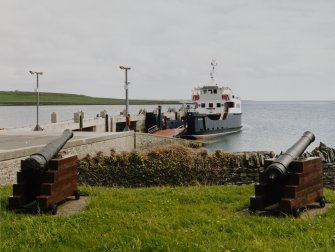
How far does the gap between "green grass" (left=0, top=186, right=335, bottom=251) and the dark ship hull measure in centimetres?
4603

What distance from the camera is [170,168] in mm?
17734

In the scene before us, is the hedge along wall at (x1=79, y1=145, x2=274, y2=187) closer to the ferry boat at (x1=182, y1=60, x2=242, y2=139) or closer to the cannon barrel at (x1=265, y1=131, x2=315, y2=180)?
the cannon barrel at (x1=265, y1=131, x2=315, y2=180)

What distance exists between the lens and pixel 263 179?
8.27 metres

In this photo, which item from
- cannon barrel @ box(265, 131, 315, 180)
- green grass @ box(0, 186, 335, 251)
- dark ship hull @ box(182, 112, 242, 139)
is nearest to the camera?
green grass @ box(0, 186, 335, 251)

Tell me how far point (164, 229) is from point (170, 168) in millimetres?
10841

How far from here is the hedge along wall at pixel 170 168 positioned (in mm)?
17016

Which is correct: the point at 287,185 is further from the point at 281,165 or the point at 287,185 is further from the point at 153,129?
the point at 153,129

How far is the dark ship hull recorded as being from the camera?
55219mm

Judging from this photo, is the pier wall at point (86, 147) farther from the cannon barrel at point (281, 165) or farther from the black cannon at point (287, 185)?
the cannon barrel at point (281, 165)

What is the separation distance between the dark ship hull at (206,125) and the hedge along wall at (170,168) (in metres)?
36.8

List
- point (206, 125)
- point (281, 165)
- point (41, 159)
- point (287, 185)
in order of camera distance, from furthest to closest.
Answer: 1. point (206, 125)
2. point (41, 159)
3. point (287, 185)
4. point (281, 165)

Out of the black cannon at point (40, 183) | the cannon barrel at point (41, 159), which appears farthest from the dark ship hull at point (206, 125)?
the black cannon at point (40, 183)

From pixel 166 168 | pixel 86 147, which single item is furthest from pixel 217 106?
pixel 166 168

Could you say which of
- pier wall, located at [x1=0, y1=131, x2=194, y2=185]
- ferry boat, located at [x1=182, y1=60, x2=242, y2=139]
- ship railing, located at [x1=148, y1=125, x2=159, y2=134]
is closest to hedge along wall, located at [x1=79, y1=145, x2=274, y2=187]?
pier wall, located at [x1=0, y1=131, x2=194, y2=185]
